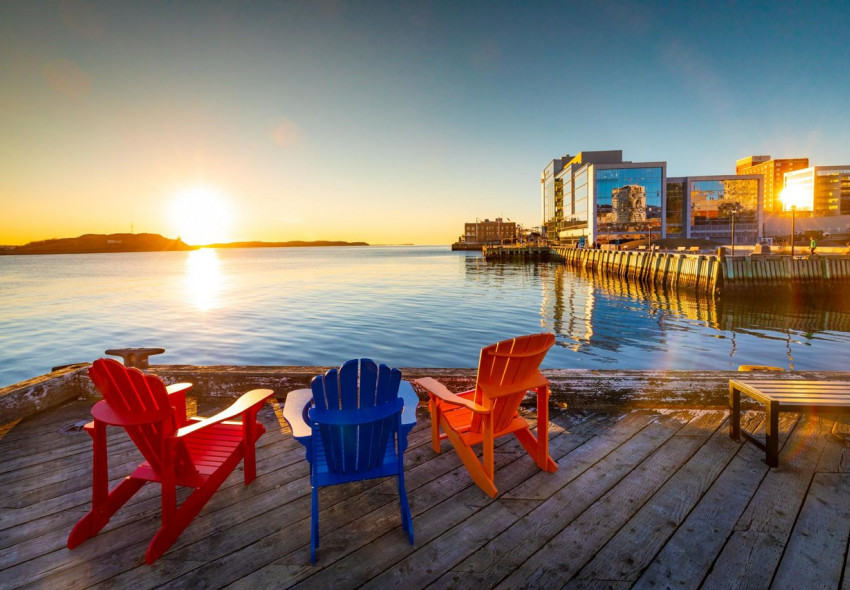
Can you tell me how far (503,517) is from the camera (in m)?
2.96

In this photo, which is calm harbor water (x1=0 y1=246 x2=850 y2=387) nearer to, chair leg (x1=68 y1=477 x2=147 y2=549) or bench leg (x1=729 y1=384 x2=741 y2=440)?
bench leg (x1=729 y1=384 x2=741 y2=440)

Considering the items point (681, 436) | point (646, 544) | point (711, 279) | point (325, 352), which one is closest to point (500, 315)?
point (325, 352)

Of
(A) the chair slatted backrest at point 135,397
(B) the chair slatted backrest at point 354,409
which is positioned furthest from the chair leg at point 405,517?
(A) the chair slatted backrest at point 135,397

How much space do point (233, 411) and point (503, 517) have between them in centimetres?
198

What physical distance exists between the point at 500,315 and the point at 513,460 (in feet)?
62.2

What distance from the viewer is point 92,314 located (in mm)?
24641

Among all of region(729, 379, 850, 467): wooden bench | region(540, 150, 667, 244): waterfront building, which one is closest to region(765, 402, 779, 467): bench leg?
region(729, 379, 850, 467): wooden bench

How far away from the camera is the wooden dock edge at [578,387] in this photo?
4.76 m

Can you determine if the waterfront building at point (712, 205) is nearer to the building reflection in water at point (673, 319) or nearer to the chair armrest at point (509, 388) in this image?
the building reflection in water at point (673, 319)

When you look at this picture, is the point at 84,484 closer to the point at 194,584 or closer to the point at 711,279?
the point at 194,584

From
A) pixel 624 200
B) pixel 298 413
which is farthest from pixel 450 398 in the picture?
pixel 624 200

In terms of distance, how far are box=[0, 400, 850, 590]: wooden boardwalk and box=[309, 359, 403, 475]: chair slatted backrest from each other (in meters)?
0.59

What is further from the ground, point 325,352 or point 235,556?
point 235,556

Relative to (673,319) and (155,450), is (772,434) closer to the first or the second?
(155,450)
